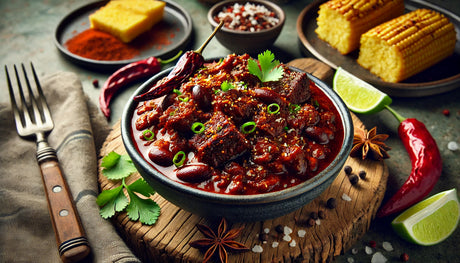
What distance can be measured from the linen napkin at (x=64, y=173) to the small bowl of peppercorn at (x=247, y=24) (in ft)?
6.11

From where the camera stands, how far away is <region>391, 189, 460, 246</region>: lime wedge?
10.1 feet

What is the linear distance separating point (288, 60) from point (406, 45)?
1.41m

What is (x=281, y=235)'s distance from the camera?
282 cm

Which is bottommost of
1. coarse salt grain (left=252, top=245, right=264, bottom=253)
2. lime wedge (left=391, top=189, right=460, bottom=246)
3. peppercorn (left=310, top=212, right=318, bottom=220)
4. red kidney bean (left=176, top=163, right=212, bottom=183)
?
lime wedge (left=391, top=189, right=460, bottom=246)

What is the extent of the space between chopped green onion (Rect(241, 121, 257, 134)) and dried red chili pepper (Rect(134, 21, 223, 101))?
25.8 inches

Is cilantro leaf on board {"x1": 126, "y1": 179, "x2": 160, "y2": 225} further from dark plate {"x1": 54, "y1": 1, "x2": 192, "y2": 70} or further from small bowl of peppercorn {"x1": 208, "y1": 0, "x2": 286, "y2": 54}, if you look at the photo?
small bowl of peppercorn {"x1": 208, "y1": 0, "x2": 286, "y2": 54}

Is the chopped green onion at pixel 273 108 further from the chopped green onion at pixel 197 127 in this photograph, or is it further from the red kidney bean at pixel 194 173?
the red kidney bean at pixel 194 173

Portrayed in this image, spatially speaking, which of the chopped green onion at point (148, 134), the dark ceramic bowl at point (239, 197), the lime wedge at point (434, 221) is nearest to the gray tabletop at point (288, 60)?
the lime wedge at point (434, 221)

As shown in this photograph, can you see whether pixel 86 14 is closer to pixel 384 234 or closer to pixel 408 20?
pixel 408 20

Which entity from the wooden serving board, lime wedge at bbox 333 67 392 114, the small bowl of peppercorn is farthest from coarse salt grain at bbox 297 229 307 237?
the small bowl of peppercorn

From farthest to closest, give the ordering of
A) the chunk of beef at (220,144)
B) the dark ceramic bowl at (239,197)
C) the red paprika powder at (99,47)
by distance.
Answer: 1. the red paprika powder at (99,47)
2. the chunk of beef at (220,144)
3. the dark ceramic bowl at (239,197)

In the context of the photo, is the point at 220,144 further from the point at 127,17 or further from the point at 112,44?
the point at 127,17

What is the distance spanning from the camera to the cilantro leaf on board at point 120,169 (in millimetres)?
3162

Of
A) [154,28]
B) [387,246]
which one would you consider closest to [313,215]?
[387,246]
